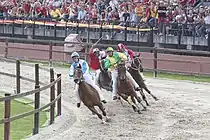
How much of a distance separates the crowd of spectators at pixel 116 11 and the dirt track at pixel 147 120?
5.81 meters

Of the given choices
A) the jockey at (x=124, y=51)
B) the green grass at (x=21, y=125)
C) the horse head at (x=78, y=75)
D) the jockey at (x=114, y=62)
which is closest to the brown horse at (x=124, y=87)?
the jockey at (x=114, y=62)

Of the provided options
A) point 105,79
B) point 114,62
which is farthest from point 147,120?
point 105,79

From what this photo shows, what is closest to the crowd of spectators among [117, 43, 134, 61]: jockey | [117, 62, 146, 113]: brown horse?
[117, 43, 134, 61]: jockey

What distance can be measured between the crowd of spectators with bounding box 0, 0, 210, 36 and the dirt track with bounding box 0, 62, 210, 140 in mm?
5807

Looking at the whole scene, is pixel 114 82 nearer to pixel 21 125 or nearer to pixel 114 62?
pixel 114 62

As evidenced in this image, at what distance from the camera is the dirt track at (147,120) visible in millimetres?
13438

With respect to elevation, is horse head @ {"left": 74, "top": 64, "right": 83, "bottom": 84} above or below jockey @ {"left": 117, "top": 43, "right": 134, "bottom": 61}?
below

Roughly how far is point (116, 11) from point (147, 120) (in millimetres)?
15416

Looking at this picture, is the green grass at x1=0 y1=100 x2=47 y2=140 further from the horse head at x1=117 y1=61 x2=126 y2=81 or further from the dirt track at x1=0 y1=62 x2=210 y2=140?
the horse head at x1=117 y1=61 x2=126 y2=81

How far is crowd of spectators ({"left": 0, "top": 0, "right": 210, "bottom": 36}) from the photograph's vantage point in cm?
2672

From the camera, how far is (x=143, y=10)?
2881 centimetres

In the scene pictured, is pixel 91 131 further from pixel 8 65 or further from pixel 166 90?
pixel 8 65

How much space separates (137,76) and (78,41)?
10610 mm

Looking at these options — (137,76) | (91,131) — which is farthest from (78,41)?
(91,131)
